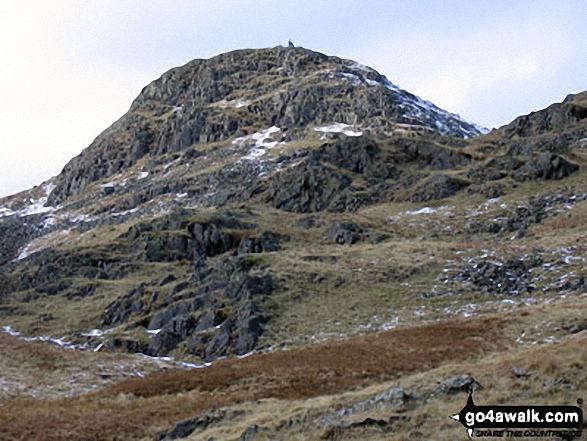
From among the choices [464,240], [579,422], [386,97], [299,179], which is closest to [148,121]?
[386,97]

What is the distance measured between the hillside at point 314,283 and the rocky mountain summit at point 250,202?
0.33m

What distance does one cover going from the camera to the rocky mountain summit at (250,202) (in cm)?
4459

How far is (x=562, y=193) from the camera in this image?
5900cm

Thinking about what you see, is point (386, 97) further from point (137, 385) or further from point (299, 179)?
point (137, 385)

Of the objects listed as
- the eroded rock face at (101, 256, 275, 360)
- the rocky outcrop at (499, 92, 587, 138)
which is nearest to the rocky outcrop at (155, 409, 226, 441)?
the eroded rock face at (101, 256, 275, 360)

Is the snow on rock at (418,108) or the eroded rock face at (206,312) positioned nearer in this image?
the eroded rock face at (206,312)

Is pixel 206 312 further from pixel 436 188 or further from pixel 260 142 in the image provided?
pixel 260 142

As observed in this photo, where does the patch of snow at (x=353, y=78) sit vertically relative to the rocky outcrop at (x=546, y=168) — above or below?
above

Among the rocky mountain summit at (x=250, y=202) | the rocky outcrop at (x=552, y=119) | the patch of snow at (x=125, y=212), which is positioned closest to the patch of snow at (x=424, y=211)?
the rocky mountain summit at (x=250, y=202)

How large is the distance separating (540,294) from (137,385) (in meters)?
25.0

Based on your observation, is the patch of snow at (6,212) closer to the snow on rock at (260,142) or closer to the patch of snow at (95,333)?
the snow on rock at (260,142)

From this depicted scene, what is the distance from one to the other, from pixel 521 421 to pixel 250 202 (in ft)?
244

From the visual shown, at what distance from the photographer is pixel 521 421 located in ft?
40.4

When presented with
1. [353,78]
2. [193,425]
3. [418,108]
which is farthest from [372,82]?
[193,425]
